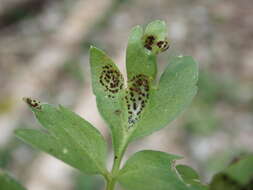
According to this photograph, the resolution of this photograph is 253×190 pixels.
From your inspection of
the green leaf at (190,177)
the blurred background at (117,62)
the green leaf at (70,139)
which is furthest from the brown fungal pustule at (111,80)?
the blurred background at (117,62)

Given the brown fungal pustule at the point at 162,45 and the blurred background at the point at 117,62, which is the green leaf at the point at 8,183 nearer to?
the brown fungal pustule at the point at 162,45

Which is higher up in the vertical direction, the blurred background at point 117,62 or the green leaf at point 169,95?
the blurred background at point 117,62

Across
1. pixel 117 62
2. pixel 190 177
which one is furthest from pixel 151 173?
pixel 117 62

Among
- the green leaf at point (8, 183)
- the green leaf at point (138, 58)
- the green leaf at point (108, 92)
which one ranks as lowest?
the green leaf at point (8, 183)

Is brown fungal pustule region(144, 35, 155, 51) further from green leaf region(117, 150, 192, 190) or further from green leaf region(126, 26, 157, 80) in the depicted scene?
green leaf region(117, 150, 192, 190)

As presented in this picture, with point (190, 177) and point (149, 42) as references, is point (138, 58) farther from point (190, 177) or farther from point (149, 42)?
point (190, 177)

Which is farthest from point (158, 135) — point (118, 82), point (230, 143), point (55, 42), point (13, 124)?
point (118, 82)

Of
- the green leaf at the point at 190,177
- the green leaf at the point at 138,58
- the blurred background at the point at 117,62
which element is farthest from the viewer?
the blurred background at the point at 117,62
